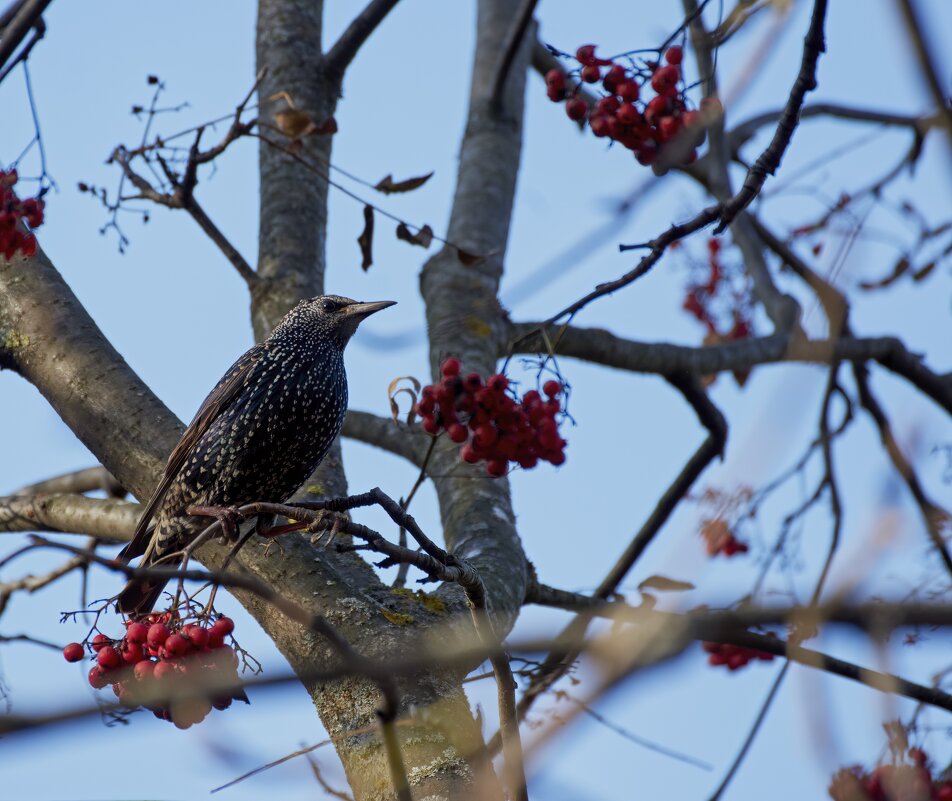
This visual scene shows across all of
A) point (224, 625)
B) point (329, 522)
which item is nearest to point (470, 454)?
point (329, 522)

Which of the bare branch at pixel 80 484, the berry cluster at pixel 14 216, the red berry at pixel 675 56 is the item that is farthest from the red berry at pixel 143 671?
the bare branch at pixel 80 484

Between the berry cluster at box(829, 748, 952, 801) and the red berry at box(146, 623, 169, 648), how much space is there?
1486 mm

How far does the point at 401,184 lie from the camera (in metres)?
4.05

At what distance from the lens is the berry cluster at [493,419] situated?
302cm

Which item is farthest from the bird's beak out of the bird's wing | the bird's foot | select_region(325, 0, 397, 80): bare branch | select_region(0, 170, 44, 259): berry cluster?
the bird's foot

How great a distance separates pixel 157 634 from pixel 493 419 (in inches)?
38.3

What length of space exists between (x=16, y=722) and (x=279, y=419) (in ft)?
11.1

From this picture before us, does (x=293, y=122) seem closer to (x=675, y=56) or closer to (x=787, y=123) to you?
(x=675, y=56)

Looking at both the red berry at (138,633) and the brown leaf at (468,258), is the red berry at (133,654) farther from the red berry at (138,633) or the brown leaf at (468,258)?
the brown leaf at (468,258)

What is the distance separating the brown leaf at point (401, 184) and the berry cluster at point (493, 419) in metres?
1.11

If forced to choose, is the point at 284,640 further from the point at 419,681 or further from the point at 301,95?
the point at 301,95

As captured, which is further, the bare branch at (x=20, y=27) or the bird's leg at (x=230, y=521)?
the bird's leg at (x=230, y=521)

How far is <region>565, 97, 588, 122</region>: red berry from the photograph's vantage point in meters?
3.24

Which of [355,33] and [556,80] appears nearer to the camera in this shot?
[556,80]
